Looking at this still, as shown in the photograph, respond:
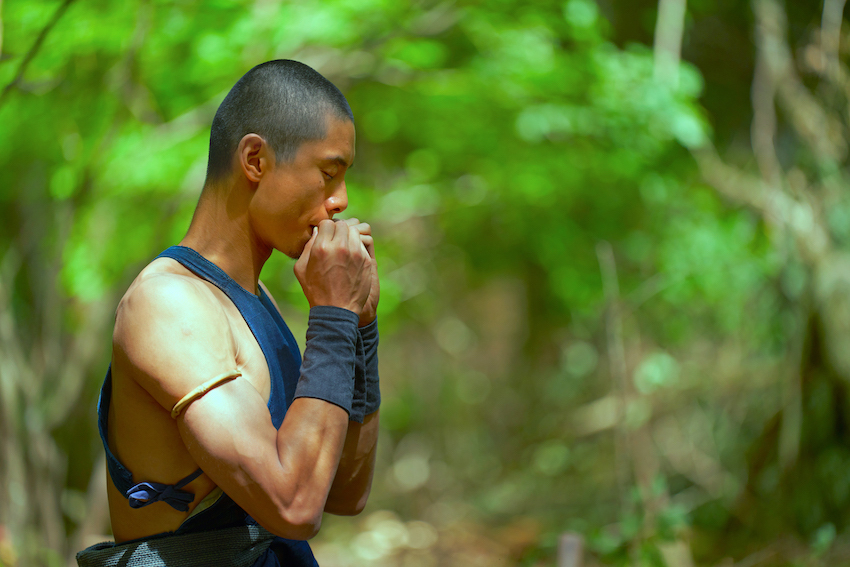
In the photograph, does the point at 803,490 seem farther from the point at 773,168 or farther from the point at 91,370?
the point at 91,370

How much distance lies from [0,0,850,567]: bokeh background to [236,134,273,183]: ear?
70.1 inches

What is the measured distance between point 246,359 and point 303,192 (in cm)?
36

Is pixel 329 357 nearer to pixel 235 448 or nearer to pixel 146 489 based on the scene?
pixel 235 448

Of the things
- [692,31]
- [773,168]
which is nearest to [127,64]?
[773,168]

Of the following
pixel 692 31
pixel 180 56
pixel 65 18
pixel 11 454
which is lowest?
pixel 11 454

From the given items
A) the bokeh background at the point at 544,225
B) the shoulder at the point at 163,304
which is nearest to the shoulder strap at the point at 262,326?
the shoulder at the point at 163,304

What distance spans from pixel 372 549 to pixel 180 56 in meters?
4.97

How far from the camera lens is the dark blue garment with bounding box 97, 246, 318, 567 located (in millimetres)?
1323

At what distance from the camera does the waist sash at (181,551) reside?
1.34 meters

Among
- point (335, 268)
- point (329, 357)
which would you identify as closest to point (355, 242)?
point (335, 268)

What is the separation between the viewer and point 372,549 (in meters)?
6.98

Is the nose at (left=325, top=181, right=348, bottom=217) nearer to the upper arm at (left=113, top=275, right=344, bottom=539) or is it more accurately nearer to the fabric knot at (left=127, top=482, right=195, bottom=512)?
the upper arm at (left=113, top=275, right=344, bottom=539)

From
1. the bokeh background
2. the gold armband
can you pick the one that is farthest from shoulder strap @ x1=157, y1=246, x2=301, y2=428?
the bokeh background

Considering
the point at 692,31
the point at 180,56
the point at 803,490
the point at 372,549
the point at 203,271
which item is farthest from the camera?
the point at 692,31
